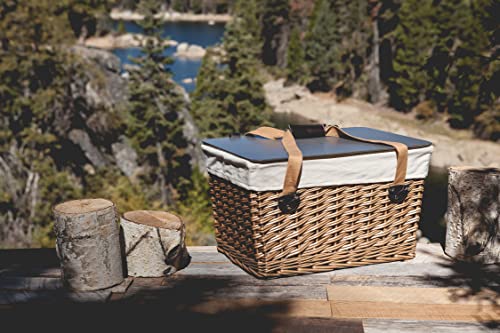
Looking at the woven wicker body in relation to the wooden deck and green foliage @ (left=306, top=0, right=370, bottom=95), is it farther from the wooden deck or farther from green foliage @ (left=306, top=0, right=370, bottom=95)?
green foliage @ (left=306, top=0, right=370, bottom=95)

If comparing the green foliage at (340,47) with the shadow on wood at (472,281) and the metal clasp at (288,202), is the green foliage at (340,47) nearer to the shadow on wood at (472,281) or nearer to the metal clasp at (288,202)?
the shadow on wood at (472,281)

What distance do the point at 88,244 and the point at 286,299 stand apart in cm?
103

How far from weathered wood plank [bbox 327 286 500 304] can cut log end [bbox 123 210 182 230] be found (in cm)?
92

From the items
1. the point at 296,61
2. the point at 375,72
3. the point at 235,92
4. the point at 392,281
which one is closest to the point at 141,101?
the point at 235,92

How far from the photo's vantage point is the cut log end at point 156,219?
3088 mm

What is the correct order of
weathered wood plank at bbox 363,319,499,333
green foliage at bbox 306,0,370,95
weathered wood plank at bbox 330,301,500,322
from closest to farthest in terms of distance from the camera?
1. weathered wood plank at bbox 363,319,499,333
2. weathered wood plank at bbox 330,301,500,322
3. green foliage at bbox 306,0,370,95

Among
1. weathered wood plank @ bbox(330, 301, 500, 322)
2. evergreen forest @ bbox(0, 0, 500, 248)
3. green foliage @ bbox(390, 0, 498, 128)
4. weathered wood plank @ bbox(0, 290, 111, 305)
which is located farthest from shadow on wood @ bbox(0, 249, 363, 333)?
green foliage @ bbox(390, 0, 498, 128)

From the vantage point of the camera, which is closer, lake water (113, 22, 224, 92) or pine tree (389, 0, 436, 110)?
pine tree (389, 0, 436, 110)

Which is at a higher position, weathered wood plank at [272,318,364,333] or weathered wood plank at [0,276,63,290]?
weathered wood plank at [272,318,364,333]

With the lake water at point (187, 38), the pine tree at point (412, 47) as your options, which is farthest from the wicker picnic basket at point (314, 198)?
the lake water at point (187, 38)

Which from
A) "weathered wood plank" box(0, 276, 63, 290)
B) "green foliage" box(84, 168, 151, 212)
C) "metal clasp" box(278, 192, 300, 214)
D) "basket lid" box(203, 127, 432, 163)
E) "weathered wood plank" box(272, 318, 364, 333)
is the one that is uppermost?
"basket lid" box(203, 127, 432, 163)

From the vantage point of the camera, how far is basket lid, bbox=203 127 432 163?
2885 millimetres

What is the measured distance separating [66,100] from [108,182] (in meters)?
2.69

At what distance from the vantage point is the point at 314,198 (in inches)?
116
